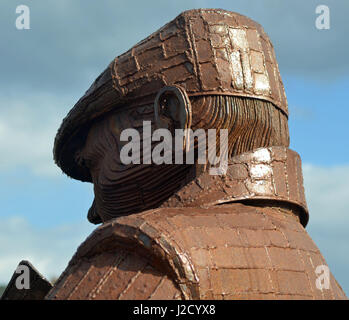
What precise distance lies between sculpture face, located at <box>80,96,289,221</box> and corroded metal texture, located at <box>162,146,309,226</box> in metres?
0.12

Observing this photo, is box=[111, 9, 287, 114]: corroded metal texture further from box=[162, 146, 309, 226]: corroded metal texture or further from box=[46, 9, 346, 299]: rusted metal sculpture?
box=[162, 146, 309, 226]: corroded metal texture

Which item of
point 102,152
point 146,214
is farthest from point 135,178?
point 146,214

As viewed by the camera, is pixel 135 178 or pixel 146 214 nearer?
pixel 146 214

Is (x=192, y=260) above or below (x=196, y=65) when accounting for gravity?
below

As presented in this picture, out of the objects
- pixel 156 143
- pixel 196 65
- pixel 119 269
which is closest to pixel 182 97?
pixel 196 65

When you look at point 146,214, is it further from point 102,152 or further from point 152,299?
point 102,152

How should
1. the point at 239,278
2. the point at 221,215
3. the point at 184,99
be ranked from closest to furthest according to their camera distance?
the point at 239,278 → the point at 221,215 → the point at 184,99

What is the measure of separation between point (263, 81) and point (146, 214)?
157cm

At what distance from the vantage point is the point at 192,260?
4.52 metres

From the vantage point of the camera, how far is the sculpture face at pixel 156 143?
5445 millimetres

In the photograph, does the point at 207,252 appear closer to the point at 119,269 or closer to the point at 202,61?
the point at 119,269

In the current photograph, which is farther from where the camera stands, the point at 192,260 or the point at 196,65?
the point at 196,65

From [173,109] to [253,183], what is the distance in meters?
0.80
